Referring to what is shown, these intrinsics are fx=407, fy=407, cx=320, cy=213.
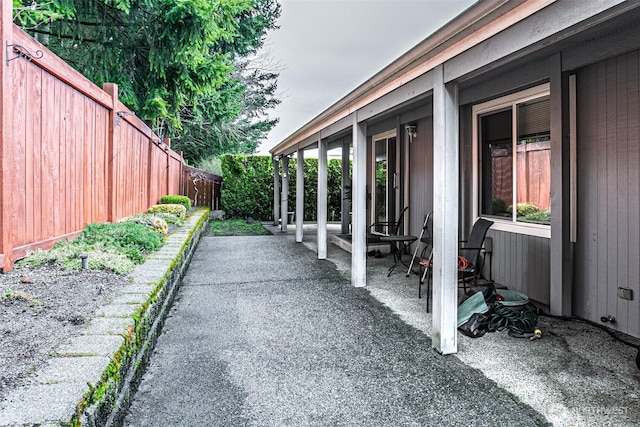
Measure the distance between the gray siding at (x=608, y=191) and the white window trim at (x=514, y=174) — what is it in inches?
18.1

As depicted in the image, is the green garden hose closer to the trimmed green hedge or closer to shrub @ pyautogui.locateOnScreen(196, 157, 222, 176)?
the trimmed green hedge

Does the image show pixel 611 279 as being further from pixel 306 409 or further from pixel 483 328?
pixel 306 409

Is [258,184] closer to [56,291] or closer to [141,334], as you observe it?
[56,291]

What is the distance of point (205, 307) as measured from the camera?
3973 millimetres

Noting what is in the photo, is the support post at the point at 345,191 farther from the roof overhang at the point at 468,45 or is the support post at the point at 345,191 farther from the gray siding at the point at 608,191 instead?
the gray siding at the point at 608,191

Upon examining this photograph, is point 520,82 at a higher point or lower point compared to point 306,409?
higher

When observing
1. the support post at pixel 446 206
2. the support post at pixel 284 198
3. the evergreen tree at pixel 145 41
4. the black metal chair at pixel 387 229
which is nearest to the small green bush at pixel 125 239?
the support post at pixel 446 206

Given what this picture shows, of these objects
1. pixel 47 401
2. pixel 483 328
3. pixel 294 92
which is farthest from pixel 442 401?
pixel 294 92

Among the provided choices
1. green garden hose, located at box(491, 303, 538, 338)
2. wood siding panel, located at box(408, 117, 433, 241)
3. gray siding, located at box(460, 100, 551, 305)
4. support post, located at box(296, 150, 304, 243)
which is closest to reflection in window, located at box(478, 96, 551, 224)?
gray siding, located at box(460, 100, 551, 305)

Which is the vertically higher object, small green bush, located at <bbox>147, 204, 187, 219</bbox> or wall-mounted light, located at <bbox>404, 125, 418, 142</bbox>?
wall-mounted light, located at <bbox>404, 125, 418, 142</bbox>

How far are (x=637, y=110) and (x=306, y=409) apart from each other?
3.17 meters

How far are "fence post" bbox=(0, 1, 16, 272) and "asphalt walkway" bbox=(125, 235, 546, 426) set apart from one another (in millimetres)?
1306

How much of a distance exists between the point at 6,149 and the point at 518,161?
4604mm

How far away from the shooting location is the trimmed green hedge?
1319 centimetres
